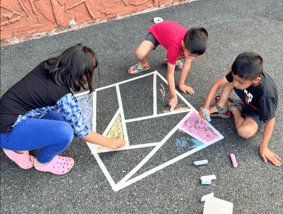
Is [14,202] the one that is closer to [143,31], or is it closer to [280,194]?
[280,194]

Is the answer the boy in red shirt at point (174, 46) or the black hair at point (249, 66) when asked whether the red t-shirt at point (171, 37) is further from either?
the black hair at point (249, 66)

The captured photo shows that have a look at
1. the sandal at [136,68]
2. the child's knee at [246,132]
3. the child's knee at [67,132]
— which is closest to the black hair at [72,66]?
the child's knee at [67,132]

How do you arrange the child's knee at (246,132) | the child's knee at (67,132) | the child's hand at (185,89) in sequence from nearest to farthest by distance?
the child's knee at (67,132) → the child's knee at (246,132) → the child's hand at (185,89)

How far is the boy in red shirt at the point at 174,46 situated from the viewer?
1735 mm

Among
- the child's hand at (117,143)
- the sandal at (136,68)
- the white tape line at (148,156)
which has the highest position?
the sandal at (136,68)

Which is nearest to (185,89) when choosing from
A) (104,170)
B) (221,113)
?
(221,113)

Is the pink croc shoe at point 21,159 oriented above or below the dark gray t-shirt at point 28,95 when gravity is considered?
below

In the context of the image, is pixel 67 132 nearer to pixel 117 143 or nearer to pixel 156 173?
pixel 117 143

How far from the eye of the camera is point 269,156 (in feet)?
5.87

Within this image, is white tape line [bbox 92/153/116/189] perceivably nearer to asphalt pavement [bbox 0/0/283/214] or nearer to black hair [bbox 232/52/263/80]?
asphalt pavement [bbox 0/0/283/214]

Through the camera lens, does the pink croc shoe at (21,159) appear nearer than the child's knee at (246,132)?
Yes

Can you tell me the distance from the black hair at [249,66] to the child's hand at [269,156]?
71 cm

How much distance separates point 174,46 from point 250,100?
2.63ft

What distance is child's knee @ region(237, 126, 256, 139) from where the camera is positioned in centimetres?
183
